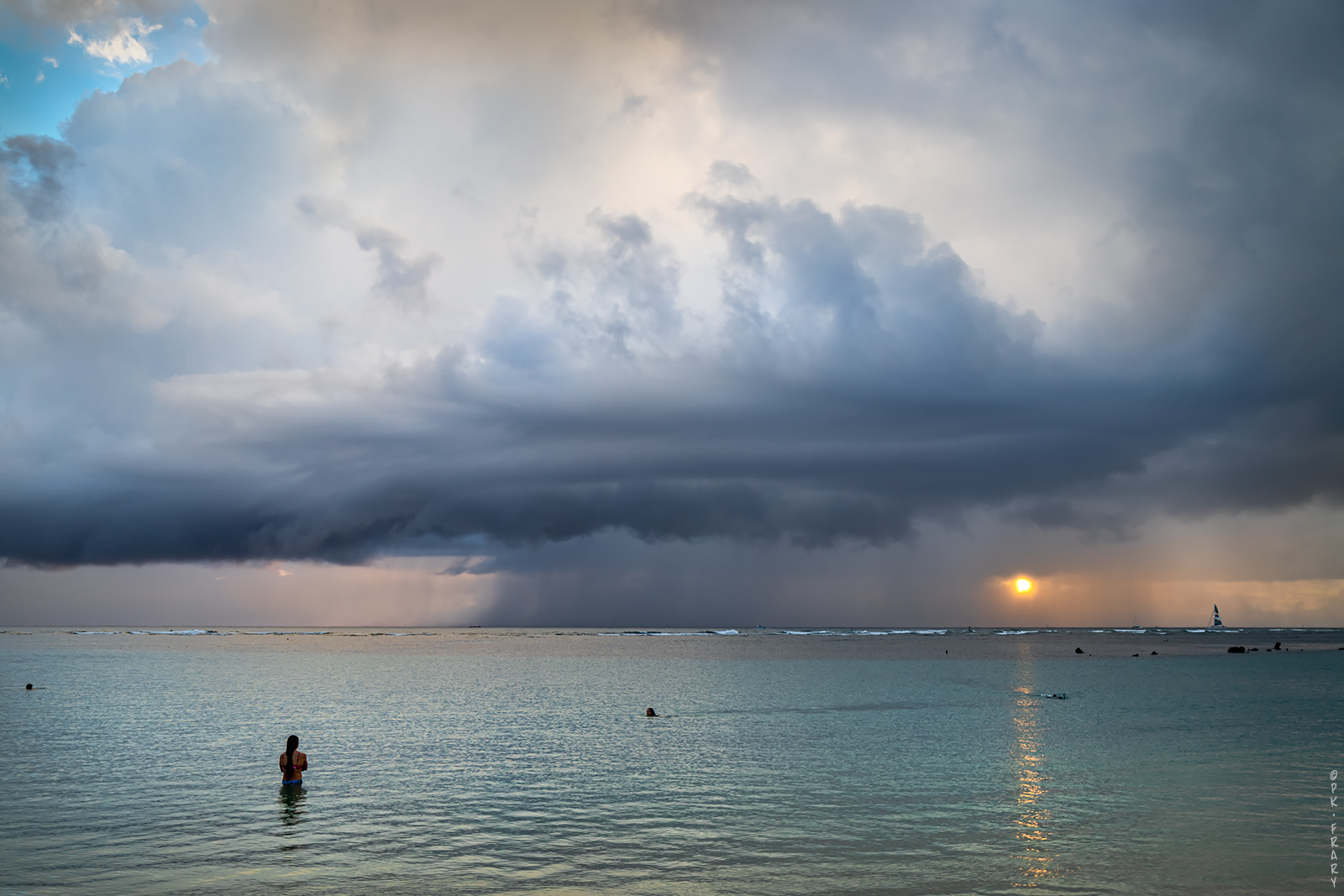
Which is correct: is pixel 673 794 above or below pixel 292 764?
below

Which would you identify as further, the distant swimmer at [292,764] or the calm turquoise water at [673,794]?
the distant swimmer at [292,764]

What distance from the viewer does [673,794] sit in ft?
121

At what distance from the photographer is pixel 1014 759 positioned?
1790 inches

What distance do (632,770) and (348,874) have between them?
19525 mm

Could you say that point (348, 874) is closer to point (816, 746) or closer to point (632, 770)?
point (632, 770)

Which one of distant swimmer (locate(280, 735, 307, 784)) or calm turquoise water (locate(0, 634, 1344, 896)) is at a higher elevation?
distant swimmer (locate(280, 735, 307, 784))

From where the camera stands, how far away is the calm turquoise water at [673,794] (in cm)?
2542

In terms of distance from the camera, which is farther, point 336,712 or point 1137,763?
point 336,712

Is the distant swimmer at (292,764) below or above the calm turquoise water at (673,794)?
above

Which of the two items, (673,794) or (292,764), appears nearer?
(673,794)

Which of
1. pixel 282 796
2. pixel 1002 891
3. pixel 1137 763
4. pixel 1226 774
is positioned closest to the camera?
pixel 1002 891

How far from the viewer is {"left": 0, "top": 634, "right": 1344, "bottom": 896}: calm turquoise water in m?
25.4

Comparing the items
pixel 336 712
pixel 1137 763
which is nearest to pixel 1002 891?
pixel 1137 763

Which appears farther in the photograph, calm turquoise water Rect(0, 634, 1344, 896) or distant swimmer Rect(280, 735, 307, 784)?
distant swimmer Rect(280, 735, 307, 784)
